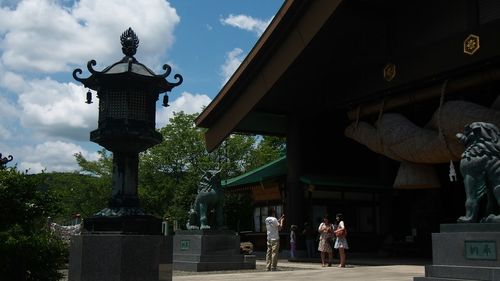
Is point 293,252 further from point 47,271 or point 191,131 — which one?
point 191,131

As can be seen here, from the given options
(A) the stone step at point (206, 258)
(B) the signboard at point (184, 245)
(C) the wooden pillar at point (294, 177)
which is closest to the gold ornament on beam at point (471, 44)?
(A) the stone step at point (206, 258)

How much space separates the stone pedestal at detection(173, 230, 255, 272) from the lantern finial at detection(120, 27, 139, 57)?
29.3 ft

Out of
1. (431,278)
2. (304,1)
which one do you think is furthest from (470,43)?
(431,278)

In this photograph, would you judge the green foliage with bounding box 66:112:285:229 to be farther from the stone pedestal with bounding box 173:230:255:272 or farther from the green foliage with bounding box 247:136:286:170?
the stone pedestal with bounding box 173:230:255:272

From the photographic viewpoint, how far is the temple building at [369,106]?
16.5 m

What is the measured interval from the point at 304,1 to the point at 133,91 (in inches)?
371

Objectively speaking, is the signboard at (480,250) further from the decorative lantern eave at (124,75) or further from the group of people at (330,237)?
the group of people at (330,237)

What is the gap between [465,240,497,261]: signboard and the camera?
7770 millimetres

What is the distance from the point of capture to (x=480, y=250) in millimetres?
7930

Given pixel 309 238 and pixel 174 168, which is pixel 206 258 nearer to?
pixel 309 238

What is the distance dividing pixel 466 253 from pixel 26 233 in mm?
7164

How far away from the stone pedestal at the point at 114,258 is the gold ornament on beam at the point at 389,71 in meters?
12.8

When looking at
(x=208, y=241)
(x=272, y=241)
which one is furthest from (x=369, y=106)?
(x=208, y=241)

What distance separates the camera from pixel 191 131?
4250 centimetres
